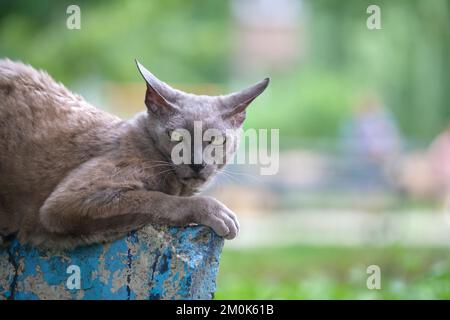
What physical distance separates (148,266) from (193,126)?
716 millimetres

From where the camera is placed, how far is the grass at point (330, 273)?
5.11 meters

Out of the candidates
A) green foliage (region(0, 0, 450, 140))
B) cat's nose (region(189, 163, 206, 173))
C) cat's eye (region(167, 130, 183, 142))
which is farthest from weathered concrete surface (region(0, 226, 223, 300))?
green foliage (region(0, 0, 450, 140))

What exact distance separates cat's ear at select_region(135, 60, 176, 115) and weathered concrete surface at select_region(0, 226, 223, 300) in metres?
0.65

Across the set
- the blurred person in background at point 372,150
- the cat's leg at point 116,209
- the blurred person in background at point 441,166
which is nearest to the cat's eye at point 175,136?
the cat's leg at point 116,209

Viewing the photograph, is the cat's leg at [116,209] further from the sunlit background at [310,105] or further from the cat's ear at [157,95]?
the sunlit background at [310,105]

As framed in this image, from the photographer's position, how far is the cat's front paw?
10.5 ft

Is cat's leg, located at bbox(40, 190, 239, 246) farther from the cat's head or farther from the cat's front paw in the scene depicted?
the cat's head

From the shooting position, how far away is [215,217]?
3.22 m

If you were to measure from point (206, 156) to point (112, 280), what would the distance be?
29.3 inches

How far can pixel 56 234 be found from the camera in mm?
3383

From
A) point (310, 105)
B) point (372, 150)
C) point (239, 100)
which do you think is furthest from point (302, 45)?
point (239, 100)

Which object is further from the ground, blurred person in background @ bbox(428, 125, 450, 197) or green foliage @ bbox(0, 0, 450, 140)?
green foliage @ bbox(0, 0, 450, 140)

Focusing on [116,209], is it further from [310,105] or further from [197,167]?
[310,105]
